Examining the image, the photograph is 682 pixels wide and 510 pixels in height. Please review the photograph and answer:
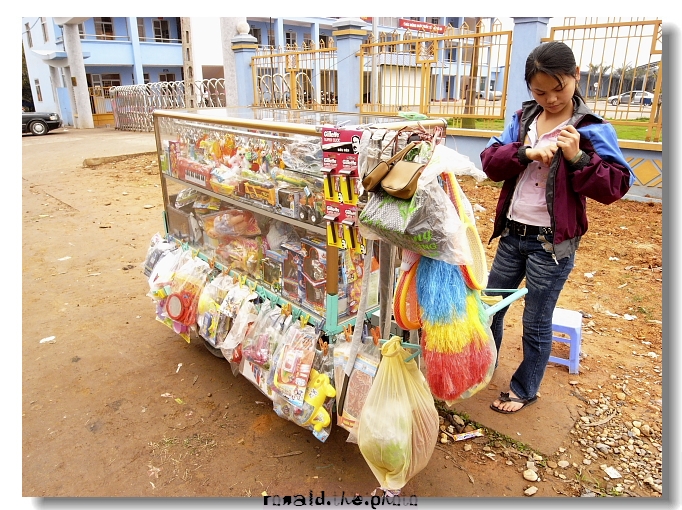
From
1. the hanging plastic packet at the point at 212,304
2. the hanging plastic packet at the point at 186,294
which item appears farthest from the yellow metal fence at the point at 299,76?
the hanging plastic packet at the point at 212,304

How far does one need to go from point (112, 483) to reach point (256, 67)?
413 inches

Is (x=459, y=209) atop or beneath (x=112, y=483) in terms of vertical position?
atop

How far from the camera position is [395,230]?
1.43 m

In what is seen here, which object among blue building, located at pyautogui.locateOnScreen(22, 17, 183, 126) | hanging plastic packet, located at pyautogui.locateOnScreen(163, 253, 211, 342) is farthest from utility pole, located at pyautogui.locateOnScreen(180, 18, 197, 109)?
hanging plastic packet, located at pyautogui.locateOnScreen(163, 253, 211, 342)

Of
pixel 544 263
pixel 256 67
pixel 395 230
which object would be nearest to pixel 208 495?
pixel 395 230

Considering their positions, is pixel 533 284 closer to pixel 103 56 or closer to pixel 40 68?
pixel 103 56

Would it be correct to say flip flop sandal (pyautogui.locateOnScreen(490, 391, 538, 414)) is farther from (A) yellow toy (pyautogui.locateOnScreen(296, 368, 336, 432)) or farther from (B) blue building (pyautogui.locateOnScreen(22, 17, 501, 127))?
(B) blue building (pyautogui.locateOnScreen(22, 17, 501, 127))

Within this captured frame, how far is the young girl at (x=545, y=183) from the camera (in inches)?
71.4

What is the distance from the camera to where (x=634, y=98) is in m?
6.40

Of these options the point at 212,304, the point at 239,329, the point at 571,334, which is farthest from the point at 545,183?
the point at 212,304

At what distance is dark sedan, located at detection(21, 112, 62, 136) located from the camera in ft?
54.7

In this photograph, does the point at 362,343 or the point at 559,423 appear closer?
the point at 362,343

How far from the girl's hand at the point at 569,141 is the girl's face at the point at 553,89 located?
0.48 ft

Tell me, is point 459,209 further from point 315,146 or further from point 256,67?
point 256,67
